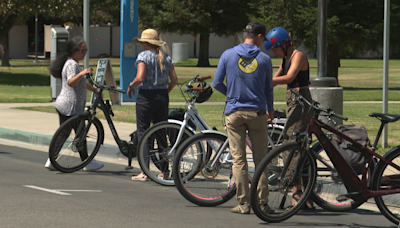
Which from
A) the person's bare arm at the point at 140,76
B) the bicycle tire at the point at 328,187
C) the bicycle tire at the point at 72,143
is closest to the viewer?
the bicycle tire at the point at 328,187

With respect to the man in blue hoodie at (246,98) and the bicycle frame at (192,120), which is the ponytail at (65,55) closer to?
the bicycle frame at (192,120)

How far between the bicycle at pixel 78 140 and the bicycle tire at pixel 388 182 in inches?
134

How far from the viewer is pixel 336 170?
6844mm

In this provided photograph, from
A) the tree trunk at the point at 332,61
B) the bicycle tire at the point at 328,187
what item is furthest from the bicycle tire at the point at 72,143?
the tree trunk at the point at 332,61

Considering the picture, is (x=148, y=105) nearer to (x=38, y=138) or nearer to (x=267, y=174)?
(x=267, y=174)

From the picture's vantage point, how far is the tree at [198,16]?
49312 millimetres

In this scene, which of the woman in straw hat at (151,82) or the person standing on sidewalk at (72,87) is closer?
the woman in straw hat at (151,82)

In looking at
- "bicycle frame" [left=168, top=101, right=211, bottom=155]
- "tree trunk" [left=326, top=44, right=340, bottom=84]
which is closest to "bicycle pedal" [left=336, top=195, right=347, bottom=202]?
"bicycle frame" [left=168, top=101, right=211, bottom=155]

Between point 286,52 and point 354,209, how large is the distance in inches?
68.9

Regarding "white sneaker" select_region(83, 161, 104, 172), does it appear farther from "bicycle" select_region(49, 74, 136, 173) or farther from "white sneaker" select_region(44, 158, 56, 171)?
"white sneaker" select_region(44, 158, 56, 171)

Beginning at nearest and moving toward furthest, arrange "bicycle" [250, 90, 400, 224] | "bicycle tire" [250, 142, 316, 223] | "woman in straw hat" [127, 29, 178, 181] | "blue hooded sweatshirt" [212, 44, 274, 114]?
"bicycle tire" [250, 142, 316, 223]
"bicycle" [250, 90, 400, 224]
"blue hooded sweatshirt" [212, 44, 274, 114]
"woman in straw hat" [127, 29, 178, 181]

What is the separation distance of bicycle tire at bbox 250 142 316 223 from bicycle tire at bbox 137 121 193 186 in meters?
1.71

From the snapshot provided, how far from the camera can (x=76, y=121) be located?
29.9 ft

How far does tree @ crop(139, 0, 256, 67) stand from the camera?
4931 cm
